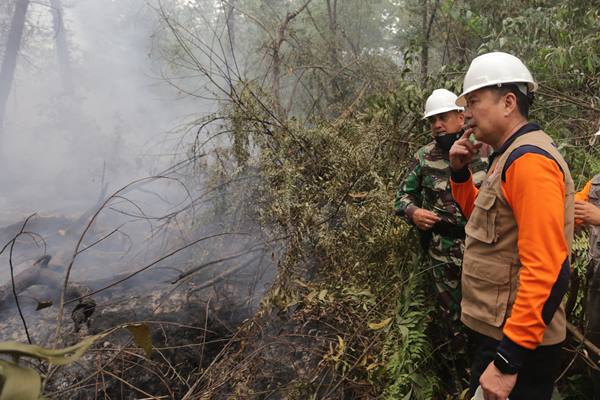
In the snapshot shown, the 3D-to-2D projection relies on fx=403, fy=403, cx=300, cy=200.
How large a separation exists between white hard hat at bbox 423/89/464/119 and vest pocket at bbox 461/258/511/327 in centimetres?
161

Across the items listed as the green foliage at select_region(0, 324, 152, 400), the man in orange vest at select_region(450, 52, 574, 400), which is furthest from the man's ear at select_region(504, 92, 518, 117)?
the green foliage at select_region(0, 324, 152, 400)

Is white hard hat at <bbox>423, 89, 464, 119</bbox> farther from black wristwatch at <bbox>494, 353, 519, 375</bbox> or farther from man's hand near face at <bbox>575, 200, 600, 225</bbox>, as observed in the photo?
black wristwatch at <bbox>494, 353, 519, 375</bbox>

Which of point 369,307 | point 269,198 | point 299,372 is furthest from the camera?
point 269,198

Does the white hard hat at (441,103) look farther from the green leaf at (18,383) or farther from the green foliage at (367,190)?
the green leaf at (18,383)

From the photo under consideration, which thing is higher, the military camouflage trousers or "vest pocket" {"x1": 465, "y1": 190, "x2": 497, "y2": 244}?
"vest pocket" {"x1": 465, "y1": 190, "x2": 497, "y2": 244}

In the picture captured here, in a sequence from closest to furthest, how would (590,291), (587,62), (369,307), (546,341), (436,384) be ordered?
1. (546,341)
2. (590,291)
3. (436,384)
4. (369,307)
5. (587,62)

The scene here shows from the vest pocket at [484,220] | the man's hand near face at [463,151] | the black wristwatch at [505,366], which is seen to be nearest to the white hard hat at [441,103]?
the man's hand near face at [463,151]

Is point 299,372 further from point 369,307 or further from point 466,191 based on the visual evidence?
point 466,191

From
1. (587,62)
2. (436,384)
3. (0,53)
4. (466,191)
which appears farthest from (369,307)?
(0,53)

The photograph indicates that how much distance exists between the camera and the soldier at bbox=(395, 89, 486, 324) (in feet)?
9.33

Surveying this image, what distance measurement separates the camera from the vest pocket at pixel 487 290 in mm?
1604

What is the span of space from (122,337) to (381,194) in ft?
9.11

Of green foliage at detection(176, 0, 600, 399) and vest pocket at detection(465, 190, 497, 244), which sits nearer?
vest pocket at detection(465, 190, 497, 244)

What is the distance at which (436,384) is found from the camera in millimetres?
2404
